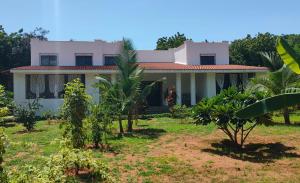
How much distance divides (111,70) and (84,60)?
3982 millimetres

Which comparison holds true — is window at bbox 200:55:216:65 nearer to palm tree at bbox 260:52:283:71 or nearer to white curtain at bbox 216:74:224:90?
white curtain at bbox 216:74:224:90

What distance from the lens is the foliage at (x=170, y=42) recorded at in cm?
4901

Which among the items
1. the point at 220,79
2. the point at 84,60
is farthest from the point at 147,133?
the point at 220,79

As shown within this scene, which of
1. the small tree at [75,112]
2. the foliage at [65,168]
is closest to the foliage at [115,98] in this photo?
the small tree at [75,112]

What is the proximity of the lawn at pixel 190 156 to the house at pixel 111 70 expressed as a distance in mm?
9717

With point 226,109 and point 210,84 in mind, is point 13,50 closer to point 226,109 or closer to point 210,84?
point 210,84

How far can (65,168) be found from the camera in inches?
324

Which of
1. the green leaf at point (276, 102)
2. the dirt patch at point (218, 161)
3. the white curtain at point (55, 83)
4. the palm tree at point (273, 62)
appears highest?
the palm tree at point (273, 62)

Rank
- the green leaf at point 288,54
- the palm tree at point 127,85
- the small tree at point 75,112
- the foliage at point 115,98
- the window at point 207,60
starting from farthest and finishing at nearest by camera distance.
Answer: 1. the window at point 207,60
2. the palm tree at point 127,85
3. the foliage at point 115,98
4. the small tree at point 75,112
5. the green leaf at point 288,54

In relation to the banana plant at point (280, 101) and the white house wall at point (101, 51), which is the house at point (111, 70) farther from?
the banana plant at point (280, 101)

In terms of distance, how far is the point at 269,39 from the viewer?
4588cm

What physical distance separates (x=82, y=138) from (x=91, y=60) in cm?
1884

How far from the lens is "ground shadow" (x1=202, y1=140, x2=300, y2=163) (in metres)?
12.5

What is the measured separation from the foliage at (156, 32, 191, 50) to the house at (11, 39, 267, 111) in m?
13.9
